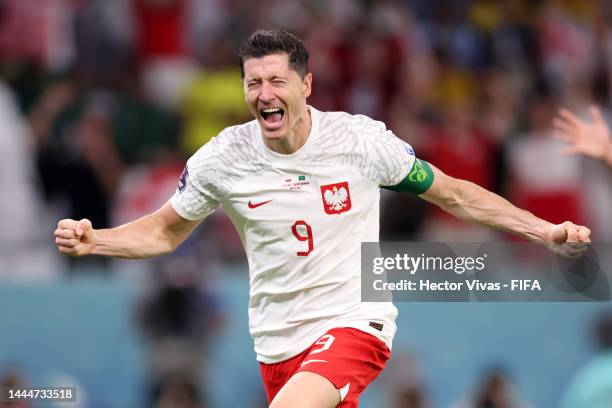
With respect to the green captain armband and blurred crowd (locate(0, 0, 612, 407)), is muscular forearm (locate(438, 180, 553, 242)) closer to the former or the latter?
the green captain armband

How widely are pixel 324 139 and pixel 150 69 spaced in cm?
695

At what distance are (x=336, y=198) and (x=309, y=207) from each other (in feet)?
0.46

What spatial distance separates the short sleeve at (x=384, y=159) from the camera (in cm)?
700

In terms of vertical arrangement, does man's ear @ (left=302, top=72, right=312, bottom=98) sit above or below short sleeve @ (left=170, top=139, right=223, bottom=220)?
above

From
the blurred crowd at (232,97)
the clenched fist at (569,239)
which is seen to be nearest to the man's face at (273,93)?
the clenched fist at (569,239)

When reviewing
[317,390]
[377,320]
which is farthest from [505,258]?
[317,390]

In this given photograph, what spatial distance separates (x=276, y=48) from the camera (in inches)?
272

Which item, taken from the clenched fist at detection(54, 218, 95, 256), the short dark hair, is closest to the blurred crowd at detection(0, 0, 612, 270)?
the short dark hair

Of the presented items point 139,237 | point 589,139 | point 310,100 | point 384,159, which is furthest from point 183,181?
point 310,100

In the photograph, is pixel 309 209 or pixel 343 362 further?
pixel 309 209

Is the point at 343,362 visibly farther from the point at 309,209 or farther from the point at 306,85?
the point at 306,85

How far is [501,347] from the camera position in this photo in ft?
36.3

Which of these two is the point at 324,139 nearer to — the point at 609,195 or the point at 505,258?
the point at 505,258

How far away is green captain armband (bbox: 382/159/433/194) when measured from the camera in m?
7.04
